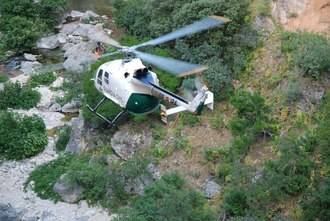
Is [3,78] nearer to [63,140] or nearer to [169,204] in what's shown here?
[63,140]

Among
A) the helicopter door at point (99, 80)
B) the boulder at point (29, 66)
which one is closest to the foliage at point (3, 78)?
the boulder at point (29, 66)

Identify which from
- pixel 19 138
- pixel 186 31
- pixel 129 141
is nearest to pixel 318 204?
pixel 186 31

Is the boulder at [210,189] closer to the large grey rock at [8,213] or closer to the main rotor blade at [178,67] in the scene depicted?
the main rotor blade at [178,67]

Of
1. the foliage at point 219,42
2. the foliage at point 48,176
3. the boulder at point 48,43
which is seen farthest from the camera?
the boulder at point 48,43

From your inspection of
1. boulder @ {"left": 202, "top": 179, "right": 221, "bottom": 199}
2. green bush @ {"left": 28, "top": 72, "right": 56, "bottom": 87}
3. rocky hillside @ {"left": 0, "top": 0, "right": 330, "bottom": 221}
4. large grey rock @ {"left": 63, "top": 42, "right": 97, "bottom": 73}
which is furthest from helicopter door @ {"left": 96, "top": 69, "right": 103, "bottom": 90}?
green bush @ {"left": 28, "top": 72, "right": 56, "bottom": 87}

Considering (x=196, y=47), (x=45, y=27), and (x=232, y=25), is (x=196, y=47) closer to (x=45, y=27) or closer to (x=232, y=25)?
(x=232, y=25)

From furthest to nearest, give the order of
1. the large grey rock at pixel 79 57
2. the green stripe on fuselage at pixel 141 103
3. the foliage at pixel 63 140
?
1. the large grey rock at pixel 79 57
2. the foliage at pixel 63 140
3. the green stripe on fuselage at pixel 141 103
